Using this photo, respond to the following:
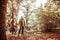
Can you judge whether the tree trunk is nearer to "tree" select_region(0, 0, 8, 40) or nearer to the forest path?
"tree" select_region(0, 0, 8, 40)

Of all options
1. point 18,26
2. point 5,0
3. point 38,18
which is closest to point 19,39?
point 18,26

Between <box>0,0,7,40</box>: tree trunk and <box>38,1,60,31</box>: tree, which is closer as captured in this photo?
<box>38,1,60,31</box>: tree

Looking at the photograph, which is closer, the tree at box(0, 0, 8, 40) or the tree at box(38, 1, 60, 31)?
the tree at box(38, 1, 60, 31)

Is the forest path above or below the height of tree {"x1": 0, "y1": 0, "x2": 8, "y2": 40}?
below

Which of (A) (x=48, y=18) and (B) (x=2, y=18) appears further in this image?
(B) (x=2, y=18)

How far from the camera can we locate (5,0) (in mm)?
5641

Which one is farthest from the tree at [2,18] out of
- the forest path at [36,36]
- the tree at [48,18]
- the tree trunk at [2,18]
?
the tree at [48,18]

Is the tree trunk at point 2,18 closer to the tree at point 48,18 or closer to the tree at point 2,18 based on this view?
the tree at point 2,18

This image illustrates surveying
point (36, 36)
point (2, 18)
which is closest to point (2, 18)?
Result: point (2, 18)

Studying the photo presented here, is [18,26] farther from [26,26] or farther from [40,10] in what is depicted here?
[40,10]

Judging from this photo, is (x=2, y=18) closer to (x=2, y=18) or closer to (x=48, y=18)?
(x=2, y=18)

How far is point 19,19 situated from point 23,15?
0.15m

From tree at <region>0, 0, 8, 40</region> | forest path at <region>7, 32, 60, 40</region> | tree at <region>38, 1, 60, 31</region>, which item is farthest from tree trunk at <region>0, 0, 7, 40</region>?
tree at <region>38, 1, 60, 31</region>

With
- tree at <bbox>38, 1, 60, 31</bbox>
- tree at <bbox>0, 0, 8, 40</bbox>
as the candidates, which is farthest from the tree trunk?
tree at <bbox>38, 1, 60, 31</bbox>
